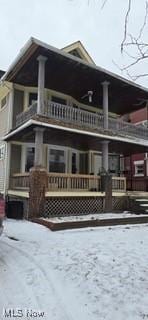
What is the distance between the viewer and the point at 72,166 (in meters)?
16.5

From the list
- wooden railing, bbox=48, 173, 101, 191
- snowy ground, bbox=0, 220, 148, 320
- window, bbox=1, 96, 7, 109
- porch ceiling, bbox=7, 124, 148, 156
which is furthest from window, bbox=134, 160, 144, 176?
snowy ground, bbox=0, 220, 148, 320

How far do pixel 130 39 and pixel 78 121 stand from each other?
28.2 feet

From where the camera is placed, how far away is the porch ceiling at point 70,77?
1138cm

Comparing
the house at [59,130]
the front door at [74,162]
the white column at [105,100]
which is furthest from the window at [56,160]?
the white column at [105,100]

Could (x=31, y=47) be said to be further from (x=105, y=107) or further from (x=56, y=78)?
(x=105, y=107)

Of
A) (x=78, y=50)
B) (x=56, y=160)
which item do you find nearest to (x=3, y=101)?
(x=56, y=160)

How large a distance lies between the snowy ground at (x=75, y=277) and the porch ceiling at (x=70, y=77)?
7.82 metres

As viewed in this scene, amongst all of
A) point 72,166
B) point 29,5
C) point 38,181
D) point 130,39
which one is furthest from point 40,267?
point 72,166

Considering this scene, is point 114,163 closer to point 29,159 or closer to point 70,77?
point 29,159

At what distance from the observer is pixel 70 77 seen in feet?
43.6

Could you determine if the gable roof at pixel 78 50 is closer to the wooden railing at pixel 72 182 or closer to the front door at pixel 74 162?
the front door at pixel 74 162

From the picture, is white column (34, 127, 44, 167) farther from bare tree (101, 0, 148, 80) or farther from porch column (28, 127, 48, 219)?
bare tree (101, 0, 148, 80)

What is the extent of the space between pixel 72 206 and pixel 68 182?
1.16 m

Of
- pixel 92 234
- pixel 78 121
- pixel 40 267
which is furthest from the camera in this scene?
pixel 78 121
